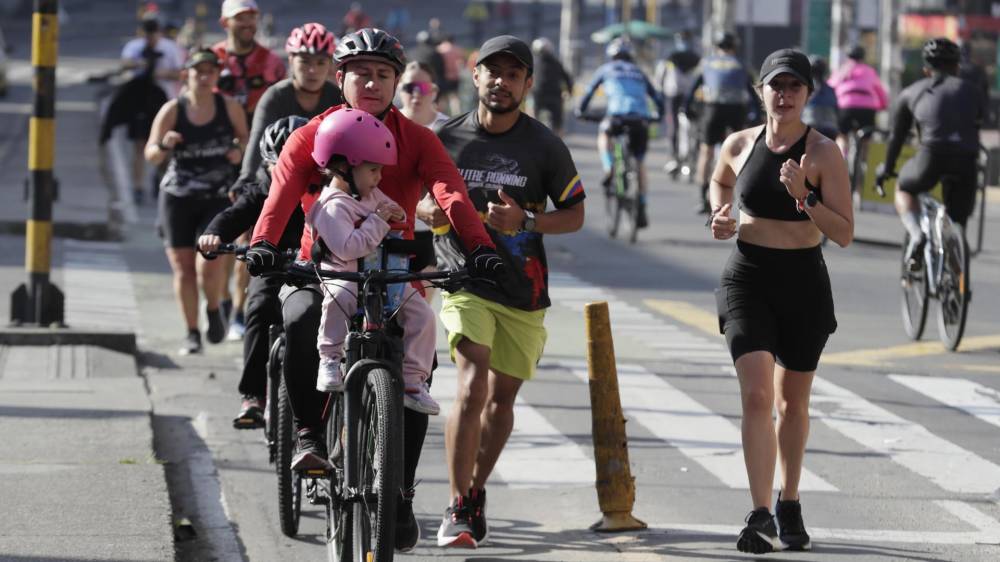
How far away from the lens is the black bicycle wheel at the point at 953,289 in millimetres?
12523

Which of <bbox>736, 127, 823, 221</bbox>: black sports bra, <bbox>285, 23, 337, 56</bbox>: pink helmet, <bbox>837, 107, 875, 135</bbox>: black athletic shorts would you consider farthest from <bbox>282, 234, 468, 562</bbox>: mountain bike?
<bbox>837, 107, 875, 135</bbox>: black athletic shorts

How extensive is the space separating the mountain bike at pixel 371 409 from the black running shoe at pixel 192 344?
19.3 feet

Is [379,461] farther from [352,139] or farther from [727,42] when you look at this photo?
[727,42]

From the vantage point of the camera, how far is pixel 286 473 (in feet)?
24.0

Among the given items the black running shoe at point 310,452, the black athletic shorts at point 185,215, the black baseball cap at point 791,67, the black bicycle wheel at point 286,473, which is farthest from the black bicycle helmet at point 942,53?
the black running shoe at point 310,452

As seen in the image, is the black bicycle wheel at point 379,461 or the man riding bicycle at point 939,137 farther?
the man riding bicycle at point 939,137

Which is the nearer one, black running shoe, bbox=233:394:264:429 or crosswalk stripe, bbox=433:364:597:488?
black running shoe, bbox=233:394:264:429

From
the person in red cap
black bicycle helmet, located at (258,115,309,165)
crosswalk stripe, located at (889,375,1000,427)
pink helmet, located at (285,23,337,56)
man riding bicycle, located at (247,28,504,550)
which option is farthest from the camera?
the person in red cap

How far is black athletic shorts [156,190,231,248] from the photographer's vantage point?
11922mm

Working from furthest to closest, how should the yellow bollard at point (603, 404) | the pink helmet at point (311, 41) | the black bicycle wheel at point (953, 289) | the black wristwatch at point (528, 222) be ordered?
1. the black bicycle wheel at point (953, 289)
2. the pink helmet at point (311, 41)
3. the yellow bollard at point (603, 404)
4. the black wristwatch at point (528, 222)

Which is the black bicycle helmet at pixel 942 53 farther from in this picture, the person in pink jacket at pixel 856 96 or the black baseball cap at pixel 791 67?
the person in pink jacket at pixel 856 96

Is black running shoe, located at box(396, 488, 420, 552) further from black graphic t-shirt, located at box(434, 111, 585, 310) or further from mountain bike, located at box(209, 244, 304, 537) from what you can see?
black graphic t-shirt, located at box(434, 111, 585, 310)

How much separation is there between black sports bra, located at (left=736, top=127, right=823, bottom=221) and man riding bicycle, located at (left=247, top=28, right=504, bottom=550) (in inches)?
48.6

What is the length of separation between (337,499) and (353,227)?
866 mm
